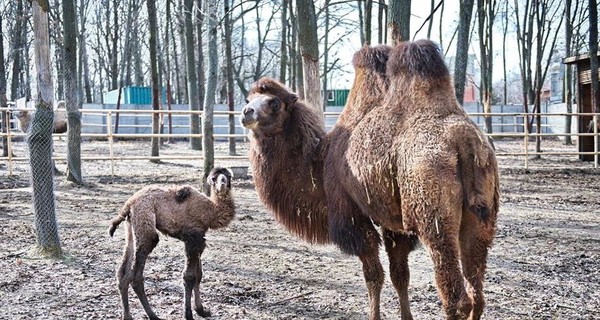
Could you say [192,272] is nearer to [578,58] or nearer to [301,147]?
[301,147]

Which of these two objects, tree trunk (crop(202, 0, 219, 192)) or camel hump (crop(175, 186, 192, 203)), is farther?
tree trunk (crop(202, 0, 219, 192))

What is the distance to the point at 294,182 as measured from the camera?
540 centimetres

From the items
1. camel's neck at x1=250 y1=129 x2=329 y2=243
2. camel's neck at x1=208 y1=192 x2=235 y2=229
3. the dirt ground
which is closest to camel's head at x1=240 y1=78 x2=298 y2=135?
camel's neck at x1=250 y1=129 x2=329 y2=243

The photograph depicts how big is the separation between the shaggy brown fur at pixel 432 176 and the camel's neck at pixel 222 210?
39.7 inches

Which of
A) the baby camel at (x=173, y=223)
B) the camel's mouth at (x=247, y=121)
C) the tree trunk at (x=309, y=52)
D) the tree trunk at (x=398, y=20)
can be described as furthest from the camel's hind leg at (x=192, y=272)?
the tree trunk at (x=309, y=52)

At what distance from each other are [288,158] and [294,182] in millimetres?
219

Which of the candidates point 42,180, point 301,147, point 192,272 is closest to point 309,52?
point 42,180

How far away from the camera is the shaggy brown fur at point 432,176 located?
13.2 ft

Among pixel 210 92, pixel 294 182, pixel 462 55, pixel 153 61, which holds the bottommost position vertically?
pixel 294 182

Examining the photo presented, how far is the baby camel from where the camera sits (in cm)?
508

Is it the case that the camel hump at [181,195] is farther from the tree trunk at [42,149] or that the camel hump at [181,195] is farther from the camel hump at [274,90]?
the tree trunk at [42,149]

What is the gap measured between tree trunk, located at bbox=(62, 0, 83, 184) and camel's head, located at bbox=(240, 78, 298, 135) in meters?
9.02

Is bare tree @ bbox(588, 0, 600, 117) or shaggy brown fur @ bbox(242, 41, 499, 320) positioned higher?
bare tree @ bbox(588, 0, 600, 117)

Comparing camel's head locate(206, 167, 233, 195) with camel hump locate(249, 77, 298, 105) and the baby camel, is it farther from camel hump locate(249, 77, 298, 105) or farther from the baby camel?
camel hump locate(249, 77, 298, 105)
